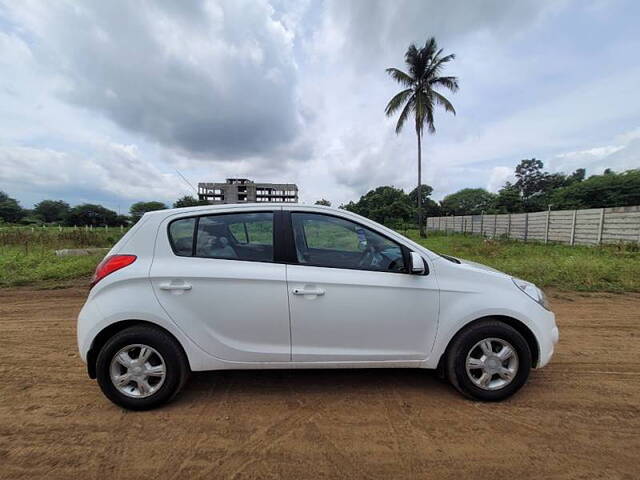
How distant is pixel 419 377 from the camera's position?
277 cm

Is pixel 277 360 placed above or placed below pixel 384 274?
below

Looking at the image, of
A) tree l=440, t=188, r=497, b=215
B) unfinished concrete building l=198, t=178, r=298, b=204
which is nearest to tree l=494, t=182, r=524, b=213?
tree l=440, t=188, r=497, b=215

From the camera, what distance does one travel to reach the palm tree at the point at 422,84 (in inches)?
790

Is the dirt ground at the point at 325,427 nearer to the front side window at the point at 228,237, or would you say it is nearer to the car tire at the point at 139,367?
the car tire at the point at 139,367

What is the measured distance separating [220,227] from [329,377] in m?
1.70

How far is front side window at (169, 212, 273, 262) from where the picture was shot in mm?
2385

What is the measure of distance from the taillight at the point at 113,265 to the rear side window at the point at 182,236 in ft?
1.06

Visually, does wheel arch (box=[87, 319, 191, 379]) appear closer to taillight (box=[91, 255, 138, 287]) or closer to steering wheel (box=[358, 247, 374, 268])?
taillight (box=[91, 255, 138, 287])

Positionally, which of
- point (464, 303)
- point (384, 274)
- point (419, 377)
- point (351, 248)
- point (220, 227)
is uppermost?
point (220, 227)

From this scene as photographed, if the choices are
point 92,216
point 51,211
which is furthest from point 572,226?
point 51,211

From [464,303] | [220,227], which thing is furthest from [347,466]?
[220,227]

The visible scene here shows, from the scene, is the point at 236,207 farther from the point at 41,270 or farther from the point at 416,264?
the point at 41,270

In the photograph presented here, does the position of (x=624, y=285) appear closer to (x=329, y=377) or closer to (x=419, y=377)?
(x=419, y=377)

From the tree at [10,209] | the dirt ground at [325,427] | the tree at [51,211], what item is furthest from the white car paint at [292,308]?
the tree at [51,211]
